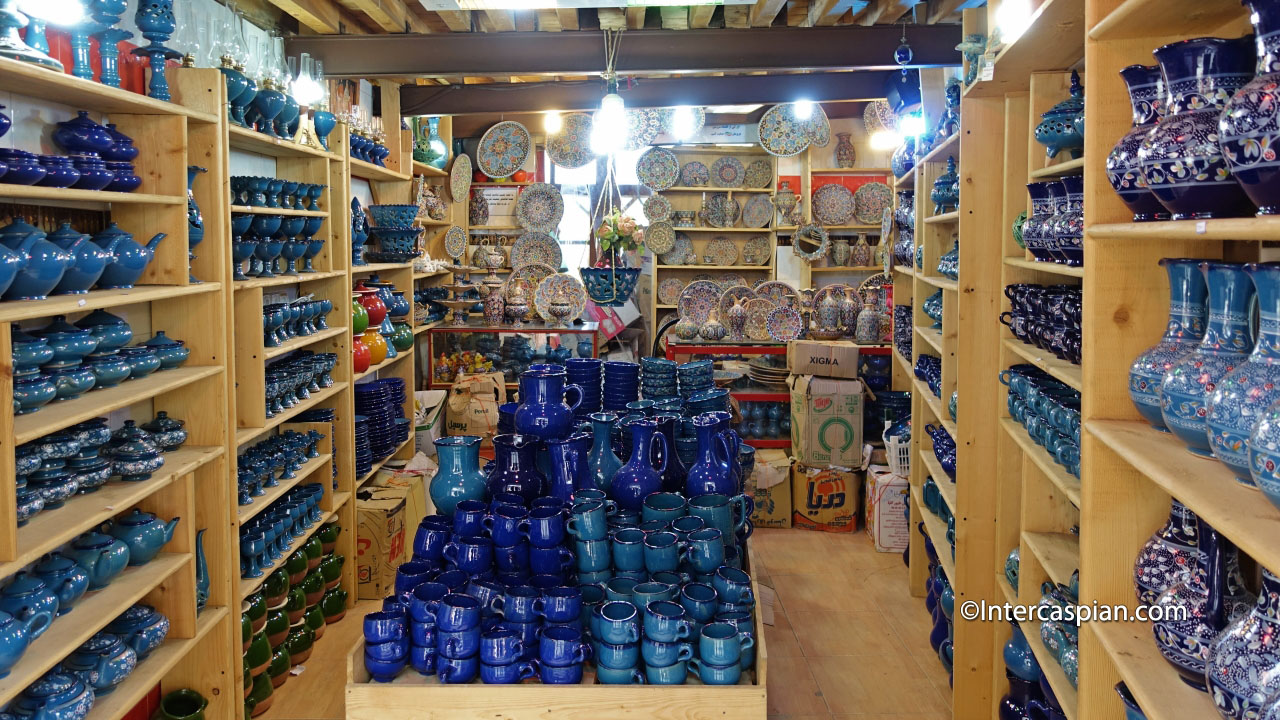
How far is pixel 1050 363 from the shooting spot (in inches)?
94.3

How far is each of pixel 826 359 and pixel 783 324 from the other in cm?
46

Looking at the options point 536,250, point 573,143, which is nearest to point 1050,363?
point 573,143

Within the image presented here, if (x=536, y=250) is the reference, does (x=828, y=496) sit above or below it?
below

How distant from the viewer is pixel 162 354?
2.94m

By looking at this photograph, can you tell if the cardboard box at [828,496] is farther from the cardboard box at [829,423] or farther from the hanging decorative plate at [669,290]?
the hanging decorative plate at [669,290]

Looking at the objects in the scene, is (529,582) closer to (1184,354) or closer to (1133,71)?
(1184,354)

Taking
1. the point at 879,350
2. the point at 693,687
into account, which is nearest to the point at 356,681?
the point at 693,687

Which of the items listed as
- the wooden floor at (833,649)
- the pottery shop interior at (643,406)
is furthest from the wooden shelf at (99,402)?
the wooden floor at (833,649)

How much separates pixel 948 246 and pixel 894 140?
13.2 feet

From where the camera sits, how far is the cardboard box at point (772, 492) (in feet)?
18.4

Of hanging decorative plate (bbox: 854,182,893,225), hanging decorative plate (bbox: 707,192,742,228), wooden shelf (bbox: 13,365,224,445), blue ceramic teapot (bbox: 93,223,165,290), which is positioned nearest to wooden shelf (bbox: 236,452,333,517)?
→ wooden shelf (bbox: 13,365,224,445)

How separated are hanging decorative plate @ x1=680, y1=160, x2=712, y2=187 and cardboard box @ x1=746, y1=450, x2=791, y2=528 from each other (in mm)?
3605

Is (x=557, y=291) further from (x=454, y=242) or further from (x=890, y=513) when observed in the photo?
(x=890, y=513)

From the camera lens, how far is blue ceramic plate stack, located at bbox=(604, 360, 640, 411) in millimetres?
3830
